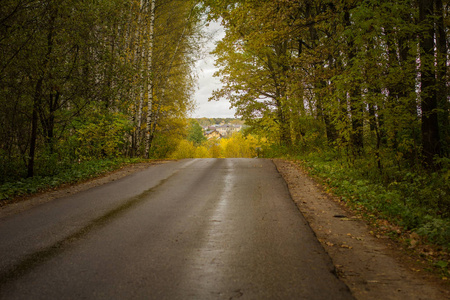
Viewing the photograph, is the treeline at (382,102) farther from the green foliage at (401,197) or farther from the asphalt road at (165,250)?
the asphalt road at (165,250)

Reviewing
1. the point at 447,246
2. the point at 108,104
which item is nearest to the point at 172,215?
the point at 447,246

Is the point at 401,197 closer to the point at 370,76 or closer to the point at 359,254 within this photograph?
the point at 359,254

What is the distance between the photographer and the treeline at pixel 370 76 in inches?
324

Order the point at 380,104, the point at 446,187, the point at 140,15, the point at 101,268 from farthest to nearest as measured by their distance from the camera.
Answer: the point at 140,15 < the point at 380,104 < the point at 446,187 < the point at 101,268

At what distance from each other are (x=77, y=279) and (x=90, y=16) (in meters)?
10.0

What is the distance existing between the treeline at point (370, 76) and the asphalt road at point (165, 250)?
408 centimetres

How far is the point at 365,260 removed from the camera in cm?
414

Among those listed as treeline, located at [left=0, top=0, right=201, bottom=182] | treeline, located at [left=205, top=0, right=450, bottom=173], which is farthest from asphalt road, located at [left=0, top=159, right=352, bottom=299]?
treeline, located at [left=0, top=0, right=201, bottom=182]

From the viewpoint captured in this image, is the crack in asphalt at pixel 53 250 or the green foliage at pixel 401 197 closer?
the crack in asphalt at pixel 53 250

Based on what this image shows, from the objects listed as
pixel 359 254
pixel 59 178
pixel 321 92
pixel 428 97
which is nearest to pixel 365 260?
pixel 359 254

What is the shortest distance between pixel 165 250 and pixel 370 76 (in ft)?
24.1

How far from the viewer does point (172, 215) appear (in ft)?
20.1

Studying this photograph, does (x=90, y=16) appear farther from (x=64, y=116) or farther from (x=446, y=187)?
(x=446, y=187)

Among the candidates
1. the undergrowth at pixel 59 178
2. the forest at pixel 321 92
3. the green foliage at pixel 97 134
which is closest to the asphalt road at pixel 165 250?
the undergrowth at pixel 59 178
